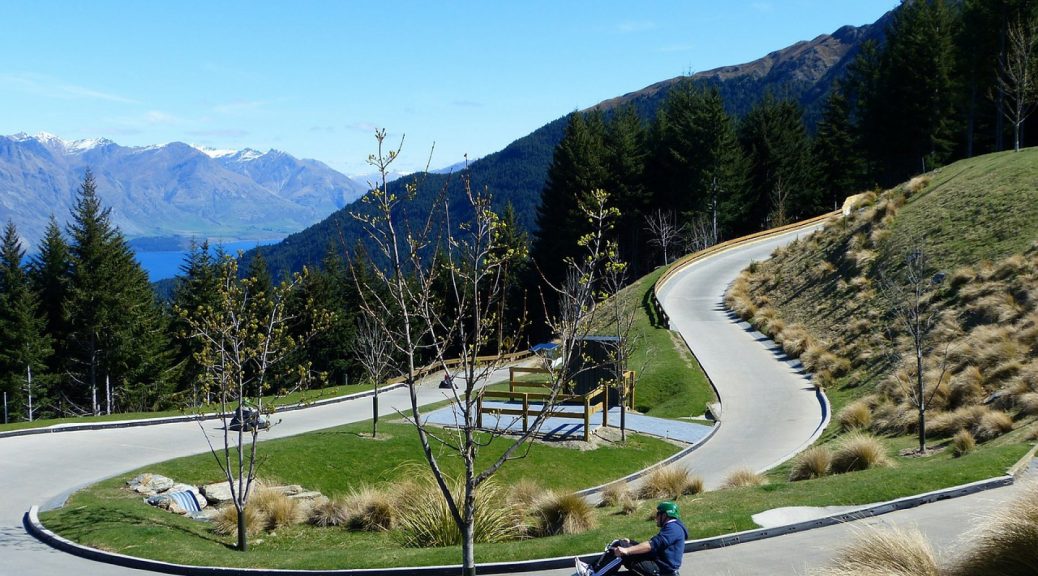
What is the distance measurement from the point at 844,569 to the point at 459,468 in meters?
14.3

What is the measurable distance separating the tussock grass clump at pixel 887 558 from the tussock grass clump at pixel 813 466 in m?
7.84

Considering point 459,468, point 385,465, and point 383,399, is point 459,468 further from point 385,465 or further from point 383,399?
point 383,399

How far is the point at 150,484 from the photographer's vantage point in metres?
17.5

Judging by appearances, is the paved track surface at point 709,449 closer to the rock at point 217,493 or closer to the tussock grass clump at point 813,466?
the rock at point 217,493

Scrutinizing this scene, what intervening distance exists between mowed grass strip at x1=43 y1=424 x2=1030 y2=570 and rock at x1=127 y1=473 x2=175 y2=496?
310 millimetres

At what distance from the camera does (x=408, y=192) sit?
855cm

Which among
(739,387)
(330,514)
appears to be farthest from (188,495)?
(739,387)

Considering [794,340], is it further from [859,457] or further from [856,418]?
[859,457]

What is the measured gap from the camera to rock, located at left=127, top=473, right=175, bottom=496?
1725 cm

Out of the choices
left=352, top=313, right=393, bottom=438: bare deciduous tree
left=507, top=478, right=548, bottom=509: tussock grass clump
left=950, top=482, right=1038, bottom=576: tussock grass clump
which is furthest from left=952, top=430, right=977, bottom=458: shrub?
left=352, top=313, right=393, bottom=438: bare deciduous tree

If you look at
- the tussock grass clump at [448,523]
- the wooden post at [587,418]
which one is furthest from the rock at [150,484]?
the wooden post at [587,418]

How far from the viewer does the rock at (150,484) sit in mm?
17250

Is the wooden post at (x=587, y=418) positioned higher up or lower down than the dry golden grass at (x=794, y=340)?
lower down

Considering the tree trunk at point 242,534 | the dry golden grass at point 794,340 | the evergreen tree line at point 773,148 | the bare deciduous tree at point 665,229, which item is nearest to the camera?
the tree trunk at point 242,534
